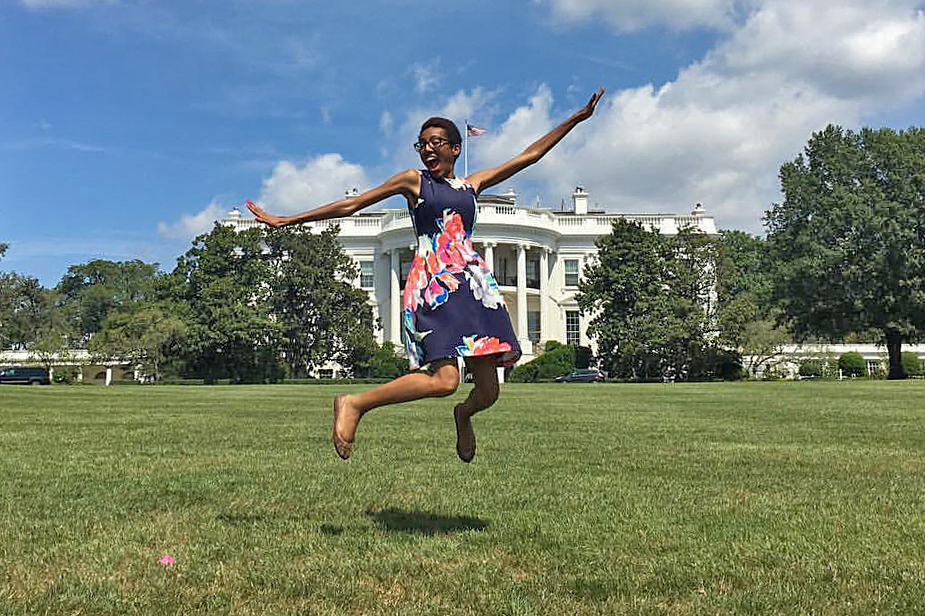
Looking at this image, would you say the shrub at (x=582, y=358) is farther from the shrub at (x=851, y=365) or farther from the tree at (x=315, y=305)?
the shrub at (x=851, y=365)

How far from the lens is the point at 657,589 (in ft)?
11.4

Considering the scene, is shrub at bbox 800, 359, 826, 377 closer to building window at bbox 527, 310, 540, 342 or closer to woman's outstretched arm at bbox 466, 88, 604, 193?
building window at bbox 527, 310, 540, 342

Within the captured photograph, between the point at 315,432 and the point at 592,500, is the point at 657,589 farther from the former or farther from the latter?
the point at 315,432

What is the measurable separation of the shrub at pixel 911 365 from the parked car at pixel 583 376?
20564 millimetres

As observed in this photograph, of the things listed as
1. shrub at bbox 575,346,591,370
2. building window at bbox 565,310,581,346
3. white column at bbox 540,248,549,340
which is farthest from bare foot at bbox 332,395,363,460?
building window at bbox 565,310,581,346

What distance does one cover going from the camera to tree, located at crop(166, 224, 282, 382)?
50688 mm

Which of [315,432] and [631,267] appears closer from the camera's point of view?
[315,432]

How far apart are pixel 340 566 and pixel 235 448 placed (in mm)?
5415

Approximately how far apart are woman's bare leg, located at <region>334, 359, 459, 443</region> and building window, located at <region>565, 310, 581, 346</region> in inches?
2371

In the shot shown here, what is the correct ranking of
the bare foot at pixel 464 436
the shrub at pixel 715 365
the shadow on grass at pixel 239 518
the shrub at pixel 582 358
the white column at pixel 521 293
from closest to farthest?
the shadow on grass at pixel 239 518, the bare foot at pixel 464 436, the shrub at pixel 715 365, the shrub at pixel 582 358, the white column at pixel 521 293

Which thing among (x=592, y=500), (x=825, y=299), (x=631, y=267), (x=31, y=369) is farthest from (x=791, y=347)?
(x=592, y=500)

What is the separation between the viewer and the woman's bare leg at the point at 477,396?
15.3 ft

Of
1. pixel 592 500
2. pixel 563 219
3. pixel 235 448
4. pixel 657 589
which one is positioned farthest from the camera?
pixel 563 219

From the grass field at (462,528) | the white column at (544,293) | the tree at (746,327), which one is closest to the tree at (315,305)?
the white column at (544,293)
